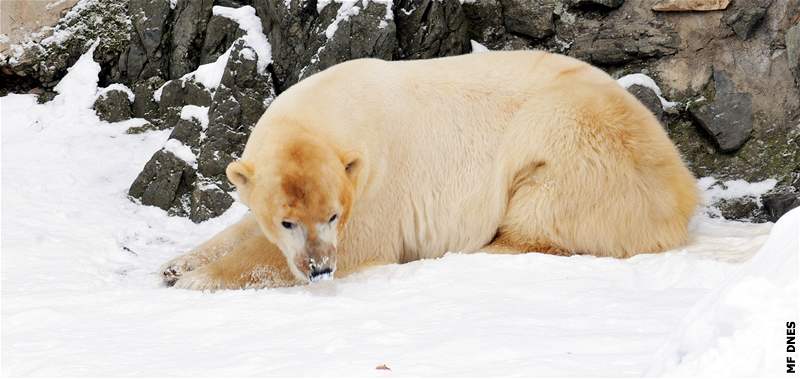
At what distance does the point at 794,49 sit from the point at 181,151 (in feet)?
18.3

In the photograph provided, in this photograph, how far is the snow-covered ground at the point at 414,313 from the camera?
2.26 metres

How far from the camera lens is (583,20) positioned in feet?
27.5

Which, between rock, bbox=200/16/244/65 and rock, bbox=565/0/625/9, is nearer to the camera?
rock, bbox=565/0/625/9

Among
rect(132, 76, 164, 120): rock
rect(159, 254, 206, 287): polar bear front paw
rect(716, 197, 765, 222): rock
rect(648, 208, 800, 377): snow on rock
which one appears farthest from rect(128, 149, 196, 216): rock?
rect(648, 208, 800, 377): snow on rock

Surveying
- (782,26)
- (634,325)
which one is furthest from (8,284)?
(782,26)

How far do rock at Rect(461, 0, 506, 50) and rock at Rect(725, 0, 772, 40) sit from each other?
222 centimetres

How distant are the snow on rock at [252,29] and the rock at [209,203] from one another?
143 centimetres

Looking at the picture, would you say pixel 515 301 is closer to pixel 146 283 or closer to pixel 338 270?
pixel 338 270

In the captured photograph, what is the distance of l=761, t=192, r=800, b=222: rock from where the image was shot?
6.61 meters

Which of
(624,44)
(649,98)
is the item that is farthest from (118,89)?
(649,98)

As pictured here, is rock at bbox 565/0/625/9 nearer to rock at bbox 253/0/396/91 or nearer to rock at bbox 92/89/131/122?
rock at bbox 253/0/396/91

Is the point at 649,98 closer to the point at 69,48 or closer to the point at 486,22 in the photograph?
the point at 486,22

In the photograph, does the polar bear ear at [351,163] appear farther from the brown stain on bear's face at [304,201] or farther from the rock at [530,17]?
the rock at [530,17]

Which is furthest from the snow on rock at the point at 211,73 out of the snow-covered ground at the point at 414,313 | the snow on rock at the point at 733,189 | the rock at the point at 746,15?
the rock at the point at 746,15
